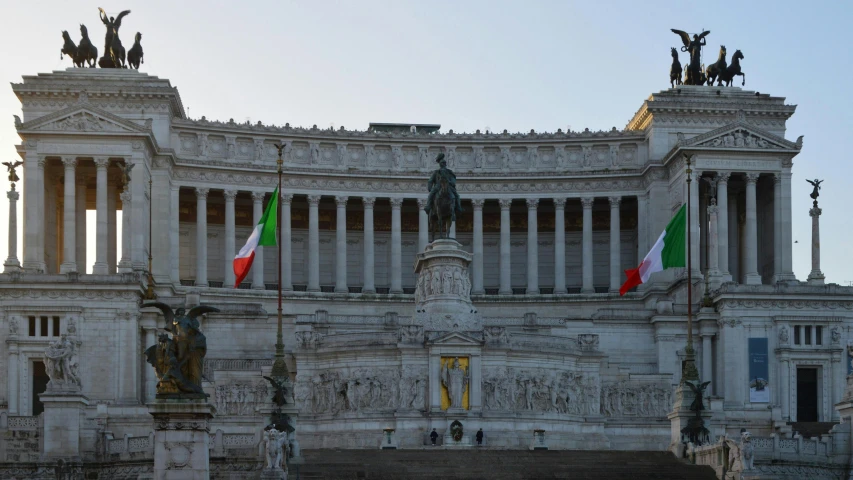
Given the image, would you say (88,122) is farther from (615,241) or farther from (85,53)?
(615,241)

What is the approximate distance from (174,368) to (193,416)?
151cm

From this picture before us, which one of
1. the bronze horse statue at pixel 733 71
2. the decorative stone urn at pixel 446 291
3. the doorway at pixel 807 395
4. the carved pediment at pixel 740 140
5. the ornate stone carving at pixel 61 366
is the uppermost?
the bronze horse statue at pixel 733 71

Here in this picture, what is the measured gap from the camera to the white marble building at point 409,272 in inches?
3142

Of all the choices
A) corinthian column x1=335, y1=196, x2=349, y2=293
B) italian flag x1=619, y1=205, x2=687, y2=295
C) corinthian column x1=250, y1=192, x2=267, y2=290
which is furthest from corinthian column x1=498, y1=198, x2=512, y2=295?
italian flag x1=619, y1=205, x2=687, y2=295

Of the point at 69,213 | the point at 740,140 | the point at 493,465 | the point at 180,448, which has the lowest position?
the point at 493,465

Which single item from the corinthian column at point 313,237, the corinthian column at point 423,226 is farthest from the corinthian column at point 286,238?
the corinthian column at point 423,226

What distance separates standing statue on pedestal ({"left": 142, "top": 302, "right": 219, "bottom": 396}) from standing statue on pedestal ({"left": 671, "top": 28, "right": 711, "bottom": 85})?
7213 cm

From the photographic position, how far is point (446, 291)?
8162cm

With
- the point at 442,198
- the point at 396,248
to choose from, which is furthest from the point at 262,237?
the point at 396,248

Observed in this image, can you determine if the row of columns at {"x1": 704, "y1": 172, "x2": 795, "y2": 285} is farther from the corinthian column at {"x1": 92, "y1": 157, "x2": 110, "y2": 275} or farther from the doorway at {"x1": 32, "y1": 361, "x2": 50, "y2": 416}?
the doorway at {"x1": 32, "y1": 361, "x2": 50, "y2": 416}

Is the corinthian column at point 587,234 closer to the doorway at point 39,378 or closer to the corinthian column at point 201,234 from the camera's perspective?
the corinthian column at point 201,234

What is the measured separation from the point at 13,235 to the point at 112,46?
1710cm

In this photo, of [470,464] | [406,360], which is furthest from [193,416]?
[406,360]

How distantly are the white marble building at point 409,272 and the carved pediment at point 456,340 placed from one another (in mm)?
80
